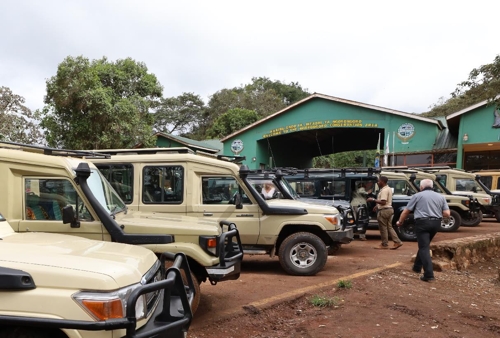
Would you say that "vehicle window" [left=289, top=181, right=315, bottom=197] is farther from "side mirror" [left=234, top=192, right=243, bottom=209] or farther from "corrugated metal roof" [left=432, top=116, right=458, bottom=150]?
"corrugated metal roof" [left=432, top=116, right=458, bottom=150]

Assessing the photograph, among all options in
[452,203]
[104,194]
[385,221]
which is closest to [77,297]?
[104,194]

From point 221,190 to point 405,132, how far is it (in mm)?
16856

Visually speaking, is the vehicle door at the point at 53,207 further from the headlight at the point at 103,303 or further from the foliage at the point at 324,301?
the foliage at the point at 324,301

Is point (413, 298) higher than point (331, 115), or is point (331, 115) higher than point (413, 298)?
point (331, 115)

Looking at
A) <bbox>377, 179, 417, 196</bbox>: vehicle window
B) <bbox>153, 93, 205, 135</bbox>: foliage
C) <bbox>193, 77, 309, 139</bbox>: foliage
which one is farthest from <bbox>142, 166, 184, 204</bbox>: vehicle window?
<bbox>153, 93, 205, 135</bbox>: foliage

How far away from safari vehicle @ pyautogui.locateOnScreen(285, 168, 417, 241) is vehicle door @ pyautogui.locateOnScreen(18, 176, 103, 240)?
6.80 meters

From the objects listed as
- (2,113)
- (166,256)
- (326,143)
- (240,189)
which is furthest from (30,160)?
(326,143)

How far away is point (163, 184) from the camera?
6.49 metres

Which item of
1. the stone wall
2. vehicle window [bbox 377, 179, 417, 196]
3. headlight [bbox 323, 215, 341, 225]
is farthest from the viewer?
vehicle window [bbox 377, 179, 417, 196]

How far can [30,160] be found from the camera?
161 inches

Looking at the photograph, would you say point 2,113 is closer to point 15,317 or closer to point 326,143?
point 15,317

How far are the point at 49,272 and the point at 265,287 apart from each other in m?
4.06

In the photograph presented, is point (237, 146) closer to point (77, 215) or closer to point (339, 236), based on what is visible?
point (339, 236)

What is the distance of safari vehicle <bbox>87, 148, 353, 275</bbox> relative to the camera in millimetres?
6461
